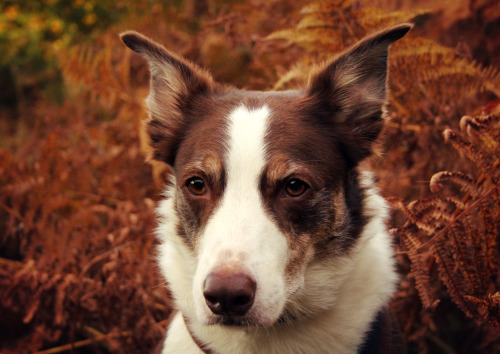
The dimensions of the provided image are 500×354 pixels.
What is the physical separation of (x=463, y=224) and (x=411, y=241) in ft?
1.14

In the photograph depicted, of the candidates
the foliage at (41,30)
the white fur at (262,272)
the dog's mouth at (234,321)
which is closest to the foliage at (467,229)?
the white fur at (262,272)

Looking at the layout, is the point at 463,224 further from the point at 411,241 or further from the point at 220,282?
the point at 220,282

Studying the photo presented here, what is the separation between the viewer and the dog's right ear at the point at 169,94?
3.41m

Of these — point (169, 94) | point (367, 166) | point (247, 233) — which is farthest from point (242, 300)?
point (169, 94)

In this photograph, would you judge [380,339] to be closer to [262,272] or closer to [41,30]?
[262,272]

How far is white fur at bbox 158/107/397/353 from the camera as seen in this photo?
2557 mm

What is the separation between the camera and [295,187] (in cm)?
289

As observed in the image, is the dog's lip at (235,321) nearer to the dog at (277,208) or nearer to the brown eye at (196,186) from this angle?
the dog at (277,208)

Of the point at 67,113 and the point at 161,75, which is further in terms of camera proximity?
the point at 67,113

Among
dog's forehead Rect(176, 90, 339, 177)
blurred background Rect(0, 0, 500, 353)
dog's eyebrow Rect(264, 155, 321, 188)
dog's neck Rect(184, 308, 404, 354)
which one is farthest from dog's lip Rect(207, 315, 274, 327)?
blurred background Rect(0, 0, 500, 353)

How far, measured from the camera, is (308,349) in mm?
2990

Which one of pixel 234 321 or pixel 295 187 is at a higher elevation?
pixel 295 187

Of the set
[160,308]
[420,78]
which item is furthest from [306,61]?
[160,308]

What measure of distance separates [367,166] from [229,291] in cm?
155
